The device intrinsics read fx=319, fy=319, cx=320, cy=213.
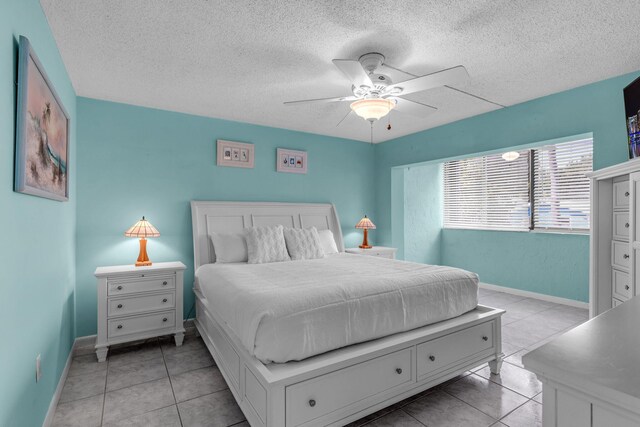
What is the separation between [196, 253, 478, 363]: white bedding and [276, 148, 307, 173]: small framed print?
202 cm

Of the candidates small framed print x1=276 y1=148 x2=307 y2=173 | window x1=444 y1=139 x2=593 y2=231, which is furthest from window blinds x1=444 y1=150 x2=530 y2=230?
small framed print x1=276 y1=148 x2=307 y2=173

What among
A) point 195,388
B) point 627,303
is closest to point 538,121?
point 627,303

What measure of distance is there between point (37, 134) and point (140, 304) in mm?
1849

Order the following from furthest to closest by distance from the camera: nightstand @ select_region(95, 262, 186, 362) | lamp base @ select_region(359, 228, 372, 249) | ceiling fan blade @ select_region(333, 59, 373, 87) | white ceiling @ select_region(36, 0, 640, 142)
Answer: lamp base @ select_region(359, 228, 372, 249) < nightstand @ select_region(95, 262, 186, 362) < ceiling fan blade @ select_region(333, 59, 373, 87) < white ceiling @ select_region(36, 0, 640, 142)

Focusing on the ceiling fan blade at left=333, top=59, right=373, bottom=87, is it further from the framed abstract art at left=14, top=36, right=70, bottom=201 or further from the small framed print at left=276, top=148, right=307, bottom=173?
the small framed print at left=276, top=148, right=307, bottom=173

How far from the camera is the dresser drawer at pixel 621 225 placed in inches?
96.6

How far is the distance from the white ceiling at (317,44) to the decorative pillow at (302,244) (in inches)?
61.0

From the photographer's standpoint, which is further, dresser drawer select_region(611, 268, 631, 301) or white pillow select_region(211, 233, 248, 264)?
white pillow select_region(211, 233, 248, 264)

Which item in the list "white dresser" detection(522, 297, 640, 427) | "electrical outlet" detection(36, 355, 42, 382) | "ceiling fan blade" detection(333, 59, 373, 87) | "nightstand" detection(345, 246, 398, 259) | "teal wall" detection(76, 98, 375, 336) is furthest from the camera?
"nightstand" detection(345, 246, 398, 259)

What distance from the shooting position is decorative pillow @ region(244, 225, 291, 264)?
11.4 feet

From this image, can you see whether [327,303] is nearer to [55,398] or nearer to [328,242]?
[55,398]

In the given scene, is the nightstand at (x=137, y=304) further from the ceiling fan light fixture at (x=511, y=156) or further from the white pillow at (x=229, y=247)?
the ceiling fan light fixture at (x=511, y=156)

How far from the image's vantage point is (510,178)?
532 cm

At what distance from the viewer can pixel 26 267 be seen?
1.61m
